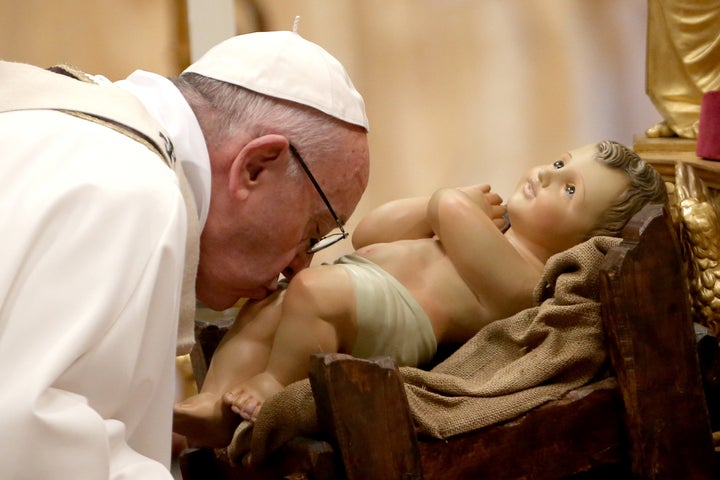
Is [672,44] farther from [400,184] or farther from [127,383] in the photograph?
[127,383]

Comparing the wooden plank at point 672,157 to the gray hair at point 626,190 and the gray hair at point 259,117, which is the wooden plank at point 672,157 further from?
the gray hair at point 259,117

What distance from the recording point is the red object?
110 inches

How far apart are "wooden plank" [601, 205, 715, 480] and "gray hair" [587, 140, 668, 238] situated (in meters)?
0.22

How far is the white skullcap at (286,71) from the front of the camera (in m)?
1.71

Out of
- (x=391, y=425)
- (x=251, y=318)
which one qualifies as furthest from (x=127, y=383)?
(x=251, y=318)

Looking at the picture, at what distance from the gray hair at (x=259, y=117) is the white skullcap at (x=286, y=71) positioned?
0.5 inches

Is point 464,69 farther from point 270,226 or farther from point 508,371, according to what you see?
point 270,226

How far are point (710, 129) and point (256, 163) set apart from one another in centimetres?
160

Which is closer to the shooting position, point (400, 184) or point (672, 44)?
point (672, 44)

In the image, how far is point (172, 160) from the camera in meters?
1.44

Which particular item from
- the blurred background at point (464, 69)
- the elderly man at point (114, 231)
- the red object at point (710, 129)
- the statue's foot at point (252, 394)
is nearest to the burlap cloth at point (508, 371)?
the statue's foot at point (252, 394)

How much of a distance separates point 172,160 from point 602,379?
35.7 inches

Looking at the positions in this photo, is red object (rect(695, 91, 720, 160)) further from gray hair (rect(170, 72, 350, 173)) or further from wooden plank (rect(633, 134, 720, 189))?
gray hair (rect(170, 72, 350, 173))

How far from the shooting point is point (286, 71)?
68.9 inches
